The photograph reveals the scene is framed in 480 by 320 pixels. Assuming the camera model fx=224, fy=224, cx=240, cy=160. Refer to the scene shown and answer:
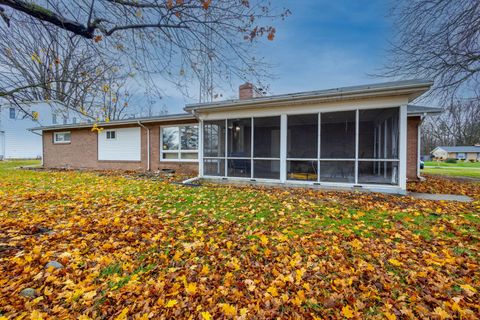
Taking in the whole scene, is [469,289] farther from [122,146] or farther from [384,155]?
[122,146]

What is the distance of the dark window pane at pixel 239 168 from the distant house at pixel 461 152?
6104cm

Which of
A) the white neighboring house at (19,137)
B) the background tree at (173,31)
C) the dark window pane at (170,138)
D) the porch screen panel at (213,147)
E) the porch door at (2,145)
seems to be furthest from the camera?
the porch door at (2,145)

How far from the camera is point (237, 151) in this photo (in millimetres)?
9758

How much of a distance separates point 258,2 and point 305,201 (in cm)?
451

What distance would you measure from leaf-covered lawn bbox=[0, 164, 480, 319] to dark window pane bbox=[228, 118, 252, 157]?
4266 millimetres

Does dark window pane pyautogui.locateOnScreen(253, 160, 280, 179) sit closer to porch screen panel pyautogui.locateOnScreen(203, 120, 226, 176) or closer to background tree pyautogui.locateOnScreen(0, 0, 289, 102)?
porch screen panel pyautogui.locateOnScreen(203, 120, 226, 176)

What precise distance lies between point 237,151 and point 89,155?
1128 centimetres

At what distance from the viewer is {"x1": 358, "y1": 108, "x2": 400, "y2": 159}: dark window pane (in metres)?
7.30

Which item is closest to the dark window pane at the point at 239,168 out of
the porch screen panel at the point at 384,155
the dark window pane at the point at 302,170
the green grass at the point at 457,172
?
the dark window pane at the point at 302,170

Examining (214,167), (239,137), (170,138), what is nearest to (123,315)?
(214,167)

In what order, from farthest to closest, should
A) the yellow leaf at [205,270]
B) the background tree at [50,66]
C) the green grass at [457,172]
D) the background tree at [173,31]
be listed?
the green grass at [457,172], the background tree at [50,66], the background tree at [173,31], the yellow leaf at [205,270]

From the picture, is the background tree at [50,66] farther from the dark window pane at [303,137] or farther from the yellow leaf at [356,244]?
the dark window pane at [303,137]

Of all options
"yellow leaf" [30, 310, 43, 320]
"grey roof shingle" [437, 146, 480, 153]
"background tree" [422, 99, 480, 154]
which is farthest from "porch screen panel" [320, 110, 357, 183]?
"grey roof shingle" [437, 146, 480, 153]

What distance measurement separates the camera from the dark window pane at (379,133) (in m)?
7.30
